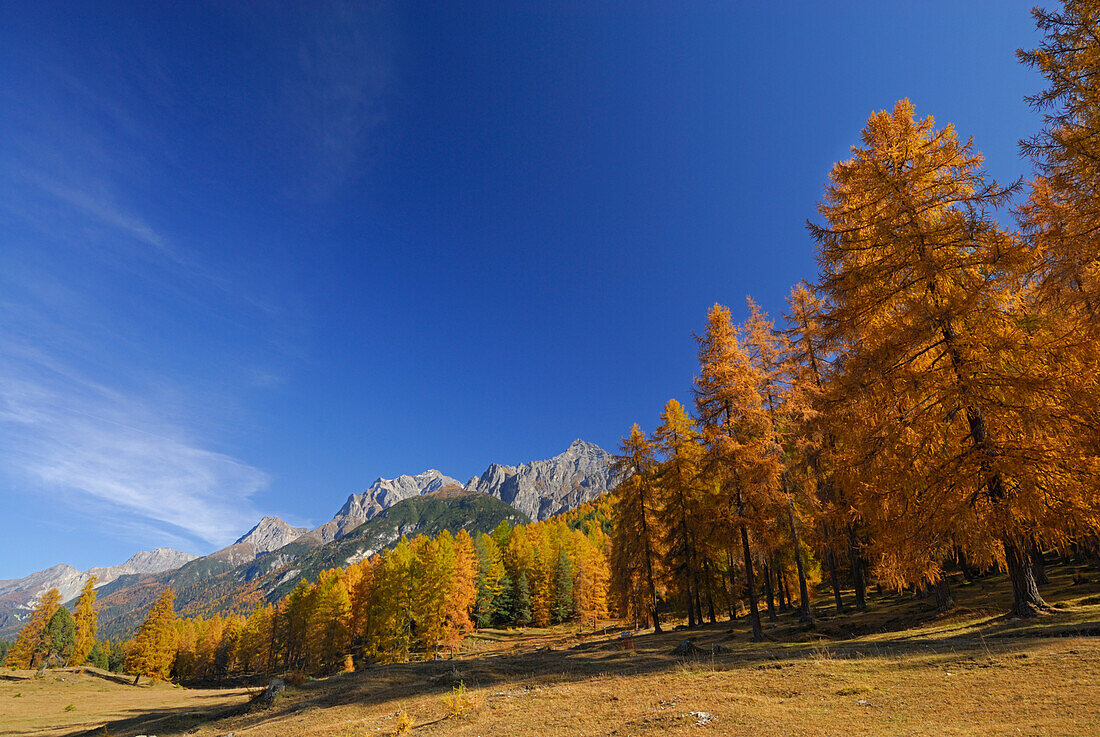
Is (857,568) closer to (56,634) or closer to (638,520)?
(638,520)

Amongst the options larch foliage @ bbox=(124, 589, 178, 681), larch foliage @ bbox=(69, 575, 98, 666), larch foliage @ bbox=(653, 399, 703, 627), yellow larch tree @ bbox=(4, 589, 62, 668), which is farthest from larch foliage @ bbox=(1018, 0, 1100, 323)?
yellow larch tree @ bbox=(4, 589, 62, 668)

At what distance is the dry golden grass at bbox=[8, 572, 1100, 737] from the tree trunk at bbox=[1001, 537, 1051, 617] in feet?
1.44

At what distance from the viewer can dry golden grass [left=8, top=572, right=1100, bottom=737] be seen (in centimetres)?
700

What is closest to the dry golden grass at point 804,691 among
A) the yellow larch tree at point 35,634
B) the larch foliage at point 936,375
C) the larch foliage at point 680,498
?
the larch foliage at point 936,375

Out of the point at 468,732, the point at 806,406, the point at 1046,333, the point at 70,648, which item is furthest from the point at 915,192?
the point at 70,648

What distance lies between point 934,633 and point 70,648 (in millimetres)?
101255

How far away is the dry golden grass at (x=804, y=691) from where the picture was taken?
7.00 m

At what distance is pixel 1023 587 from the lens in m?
12.7

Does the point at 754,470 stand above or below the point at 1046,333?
below

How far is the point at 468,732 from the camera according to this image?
981cm

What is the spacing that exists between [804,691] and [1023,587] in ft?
27.6

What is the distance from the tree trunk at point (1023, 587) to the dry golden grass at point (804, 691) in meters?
0.44

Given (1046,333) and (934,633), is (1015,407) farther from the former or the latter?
(934,633)

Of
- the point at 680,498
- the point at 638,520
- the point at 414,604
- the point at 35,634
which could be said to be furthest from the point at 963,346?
the point at 35,634
